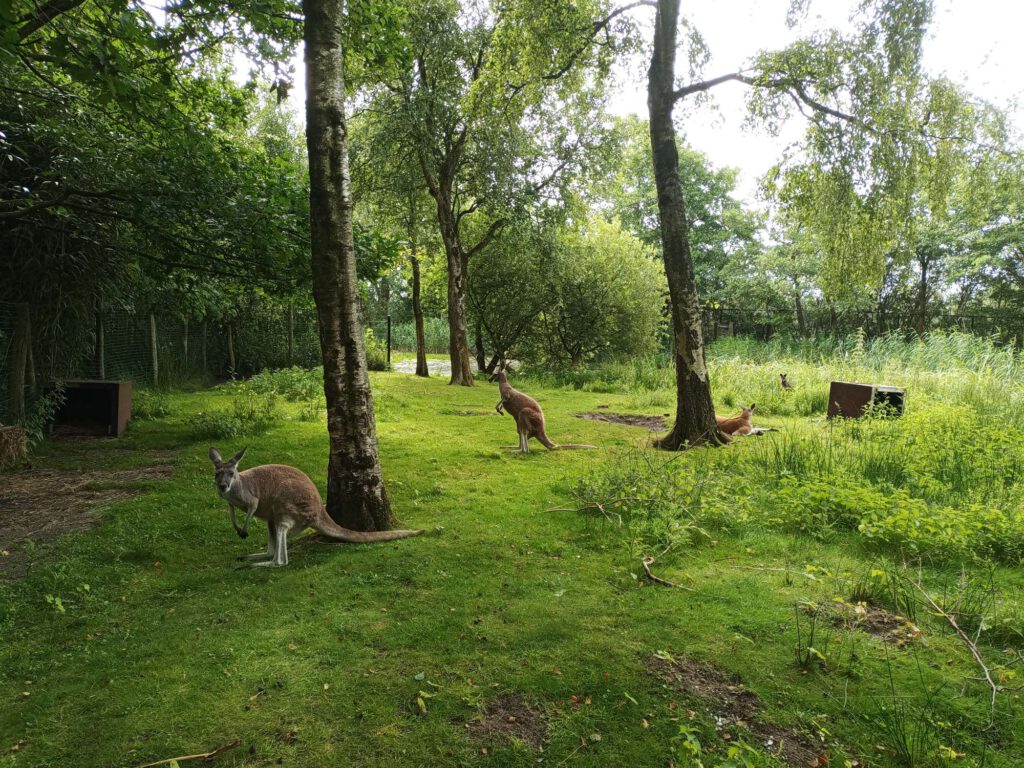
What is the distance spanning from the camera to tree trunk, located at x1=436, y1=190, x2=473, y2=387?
1608 cm

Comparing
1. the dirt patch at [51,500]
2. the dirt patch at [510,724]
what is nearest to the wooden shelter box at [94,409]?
the dirt patch at [51,500]

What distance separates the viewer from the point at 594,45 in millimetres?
9500

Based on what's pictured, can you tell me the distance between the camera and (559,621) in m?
3.42

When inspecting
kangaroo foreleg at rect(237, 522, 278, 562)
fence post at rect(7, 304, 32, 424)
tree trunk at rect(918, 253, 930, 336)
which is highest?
tree trunk at rect(918, 253, 930, 336)

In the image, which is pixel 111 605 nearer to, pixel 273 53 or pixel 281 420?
pixel 281 420

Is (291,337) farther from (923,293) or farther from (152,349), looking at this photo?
(923,293)

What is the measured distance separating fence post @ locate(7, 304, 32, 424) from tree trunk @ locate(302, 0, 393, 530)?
17.8 feet

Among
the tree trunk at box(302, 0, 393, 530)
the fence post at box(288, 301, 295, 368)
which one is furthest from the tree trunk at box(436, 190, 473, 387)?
the tree trunk at box(302, 0, 393, 530)

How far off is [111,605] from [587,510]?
12.2 ft

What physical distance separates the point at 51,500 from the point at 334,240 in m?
3.99

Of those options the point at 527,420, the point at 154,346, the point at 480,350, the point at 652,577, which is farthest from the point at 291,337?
the point at 652,577

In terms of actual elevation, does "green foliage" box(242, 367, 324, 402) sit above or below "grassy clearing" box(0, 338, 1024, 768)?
above

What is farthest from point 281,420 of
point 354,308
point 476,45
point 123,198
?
point 476,45

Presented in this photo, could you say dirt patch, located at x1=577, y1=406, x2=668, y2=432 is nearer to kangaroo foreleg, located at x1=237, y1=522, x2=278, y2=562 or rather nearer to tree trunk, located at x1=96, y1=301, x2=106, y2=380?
kangaroo foreleg, located at x1=237, y1=522, x2=278, y2=562
